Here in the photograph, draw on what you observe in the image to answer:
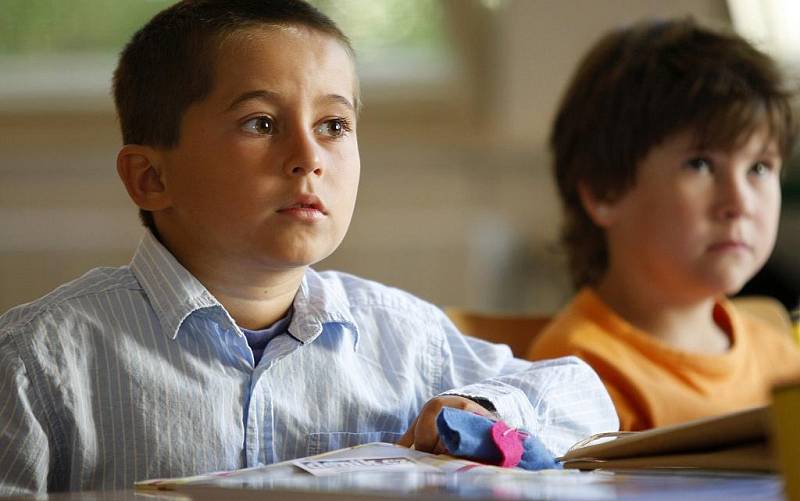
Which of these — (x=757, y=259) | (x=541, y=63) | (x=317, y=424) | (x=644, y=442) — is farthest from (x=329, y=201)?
(x=541, y=63)

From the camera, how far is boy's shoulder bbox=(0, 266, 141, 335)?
109 cm

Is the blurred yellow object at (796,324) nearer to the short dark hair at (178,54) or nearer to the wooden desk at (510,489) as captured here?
the short dark hair at (178,54)

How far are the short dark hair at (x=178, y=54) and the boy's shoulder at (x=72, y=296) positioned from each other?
90mm

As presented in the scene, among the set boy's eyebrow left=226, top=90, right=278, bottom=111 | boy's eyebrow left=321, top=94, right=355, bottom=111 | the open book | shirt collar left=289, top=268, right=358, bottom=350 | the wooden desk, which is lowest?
the wooden desk

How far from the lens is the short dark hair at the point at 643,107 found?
181cm

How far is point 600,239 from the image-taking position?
2.01 m

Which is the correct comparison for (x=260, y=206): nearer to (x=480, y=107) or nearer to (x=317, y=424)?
(x=317, y=424)

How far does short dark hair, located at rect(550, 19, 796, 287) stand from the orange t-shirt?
20 centimetres

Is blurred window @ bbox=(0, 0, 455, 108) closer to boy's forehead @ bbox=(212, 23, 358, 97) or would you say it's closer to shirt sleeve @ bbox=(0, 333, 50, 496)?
boy's forehead @ bbox=(212, 23, 358, 97)

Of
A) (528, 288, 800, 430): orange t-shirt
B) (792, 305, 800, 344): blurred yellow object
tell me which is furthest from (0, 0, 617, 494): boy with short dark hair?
(792, 305, 800, 344): blurred yellow object

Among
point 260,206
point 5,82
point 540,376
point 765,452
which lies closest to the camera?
point 765,452

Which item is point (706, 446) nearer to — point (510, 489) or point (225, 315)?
point (510, 489)

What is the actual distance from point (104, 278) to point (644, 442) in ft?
1.95

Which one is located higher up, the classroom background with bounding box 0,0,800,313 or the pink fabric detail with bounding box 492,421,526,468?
the classroom background with bounding box 0,0,800,313
